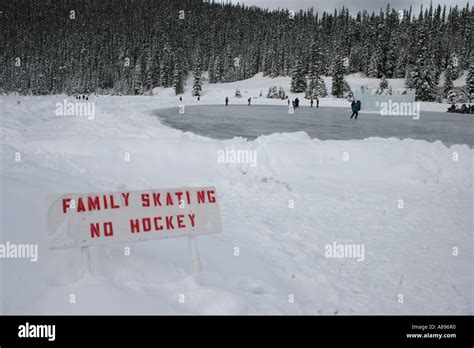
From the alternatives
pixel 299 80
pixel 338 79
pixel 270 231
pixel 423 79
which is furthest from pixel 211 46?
pixel 270 231

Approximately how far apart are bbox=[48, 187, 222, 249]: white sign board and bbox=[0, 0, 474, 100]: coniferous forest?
6616 centimetres

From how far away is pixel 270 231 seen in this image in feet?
21.6

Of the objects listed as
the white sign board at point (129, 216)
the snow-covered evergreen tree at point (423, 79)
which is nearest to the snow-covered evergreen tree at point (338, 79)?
the snow-covered evergreen tree at point (423, 79)

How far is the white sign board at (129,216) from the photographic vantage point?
3633 millimetres

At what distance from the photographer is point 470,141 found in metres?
17.0

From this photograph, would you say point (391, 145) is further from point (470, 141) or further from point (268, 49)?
point (268, 49)

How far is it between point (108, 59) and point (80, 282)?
151708mm

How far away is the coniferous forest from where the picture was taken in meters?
92.3

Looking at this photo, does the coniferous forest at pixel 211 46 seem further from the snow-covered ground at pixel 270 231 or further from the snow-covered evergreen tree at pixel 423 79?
the snow-covered ground at pixel 270 231

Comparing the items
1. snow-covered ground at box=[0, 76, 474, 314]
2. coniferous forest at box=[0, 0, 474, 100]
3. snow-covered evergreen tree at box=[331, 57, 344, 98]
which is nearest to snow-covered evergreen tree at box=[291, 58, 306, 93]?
coniferous forest at box=[0, 0, 474, 100]

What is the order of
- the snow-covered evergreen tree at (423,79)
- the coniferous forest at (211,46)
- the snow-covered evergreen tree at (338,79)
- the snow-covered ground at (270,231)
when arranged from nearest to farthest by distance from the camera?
1. the snow-covered ground at (270,231)
2. the snow-covered evergreen tree at (423,79)
3. the snow-covered evergreen tree at (338,79)
4. the coniferous forest at (211,46)

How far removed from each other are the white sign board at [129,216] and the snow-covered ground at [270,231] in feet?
1.64
